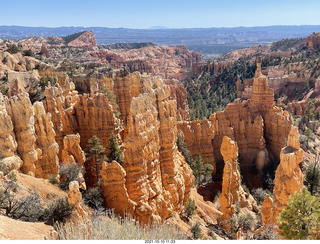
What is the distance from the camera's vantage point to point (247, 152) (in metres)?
38.4

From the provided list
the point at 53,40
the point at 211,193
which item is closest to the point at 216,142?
the point at 211,193

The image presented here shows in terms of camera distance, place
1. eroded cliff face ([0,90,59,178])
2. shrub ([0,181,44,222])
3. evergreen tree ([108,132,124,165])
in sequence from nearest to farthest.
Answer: shrub ([0,181,44,222]) → eroded cliff face ([0,90,59,178]) → evergreen tree ([108,132,124,165])

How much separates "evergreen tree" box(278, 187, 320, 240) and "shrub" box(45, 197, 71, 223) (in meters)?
9.75

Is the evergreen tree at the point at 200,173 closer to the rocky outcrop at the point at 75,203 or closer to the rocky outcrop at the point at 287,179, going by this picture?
the rocky outcrop at the point at 287,179

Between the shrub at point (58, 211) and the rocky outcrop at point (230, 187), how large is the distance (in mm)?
13100

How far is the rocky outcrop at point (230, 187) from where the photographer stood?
2442 cm

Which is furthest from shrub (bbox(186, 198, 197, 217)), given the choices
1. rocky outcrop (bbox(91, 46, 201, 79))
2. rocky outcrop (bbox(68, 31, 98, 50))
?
rocky outcrop (bbox(68, 31, 98, 50))

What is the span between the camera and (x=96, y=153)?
23.0 m

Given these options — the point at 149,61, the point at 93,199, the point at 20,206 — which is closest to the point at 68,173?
the point at 93,199

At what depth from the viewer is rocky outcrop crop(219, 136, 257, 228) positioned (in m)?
24.4

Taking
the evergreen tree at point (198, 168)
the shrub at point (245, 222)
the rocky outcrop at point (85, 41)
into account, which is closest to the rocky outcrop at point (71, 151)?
the evergreen tree at point (198, 168)

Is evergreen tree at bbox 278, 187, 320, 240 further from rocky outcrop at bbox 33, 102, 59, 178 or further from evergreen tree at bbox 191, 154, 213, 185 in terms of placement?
evergreen tree at bbox 191, 154, 213, 185

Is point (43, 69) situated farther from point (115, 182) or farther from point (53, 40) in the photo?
point (53, 40)

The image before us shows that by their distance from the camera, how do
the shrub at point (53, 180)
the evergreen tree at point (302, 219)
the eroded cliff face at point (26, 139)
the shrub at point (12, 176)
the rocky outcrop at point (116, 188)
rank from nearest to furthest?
the evergreen tree at point (302, 219) → the shrub at point (12, 176) → the eroded cliff face at point (26, 139) → the rocky outcrop at point (116, 188) → the shrub at point (53, 180)
